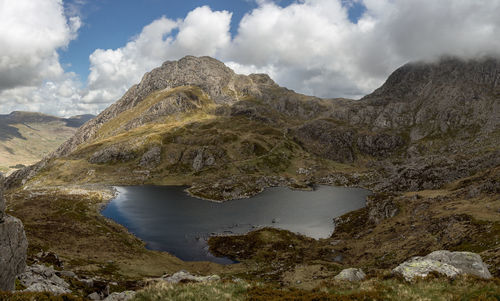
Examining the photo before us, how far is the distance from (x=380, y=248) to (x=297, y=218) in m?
49.2

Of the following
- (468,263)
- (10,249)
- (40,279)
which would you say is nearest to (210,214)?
(40,279)

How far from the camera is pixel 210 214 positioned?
121 metres

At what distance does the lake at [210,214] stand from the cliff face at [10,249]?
56.2 metres

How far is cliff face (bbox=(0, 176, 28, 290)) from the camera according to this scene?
62.5 feet

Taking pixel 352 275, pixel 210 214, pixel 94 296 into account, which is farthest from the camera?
pixel 210 214

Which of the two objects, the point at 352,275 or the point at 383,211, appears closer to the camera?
the point at 352,275

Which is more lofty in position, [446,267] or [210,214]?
[210,214]

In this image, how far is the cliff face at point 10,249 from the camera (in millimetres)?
19064

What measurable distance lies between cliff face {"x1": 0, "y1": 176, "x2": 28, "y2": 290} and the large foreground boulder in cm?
2811

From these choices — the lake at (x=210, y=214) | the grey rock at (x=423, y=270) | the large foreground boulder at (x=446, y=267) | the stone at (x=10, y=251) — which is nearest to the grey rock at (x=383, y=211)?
the lake at (x=210, y=214)

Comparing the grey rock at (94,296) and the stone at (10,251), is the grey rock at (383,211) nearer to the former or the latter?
the grey rock at (94,296)

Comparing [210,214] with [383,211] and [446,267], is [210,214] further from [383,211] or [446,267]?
[446,267]

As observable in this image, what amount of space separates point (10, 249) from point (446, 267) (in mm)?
32770

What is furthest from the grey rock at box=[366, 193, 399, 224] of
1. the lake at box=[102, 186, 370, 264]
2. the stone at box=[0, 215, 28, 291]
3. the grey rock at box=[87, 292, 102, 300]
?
the stone at box=[0, 215, 28, 291]
